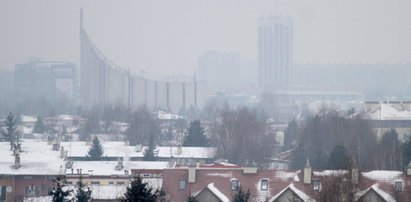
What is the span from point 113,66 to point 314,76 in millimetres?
61552

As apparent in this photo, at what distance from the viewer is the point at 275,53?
135625mm

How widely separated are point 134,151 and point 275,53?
101642 mm

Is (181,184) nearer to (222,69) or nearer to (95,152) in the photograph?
(95,152)

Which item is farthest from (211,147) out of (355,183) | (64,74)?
(64,74)


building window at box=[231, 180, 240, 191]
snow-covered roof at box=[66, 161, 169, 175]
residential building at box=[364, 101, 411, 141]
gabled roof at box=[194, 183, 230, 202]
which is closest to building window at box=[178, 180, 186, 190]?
gabled roof at box=[194, 183, 230, 202]

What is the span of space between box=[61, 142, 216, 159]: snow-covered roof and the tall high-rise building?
92897 millimetres

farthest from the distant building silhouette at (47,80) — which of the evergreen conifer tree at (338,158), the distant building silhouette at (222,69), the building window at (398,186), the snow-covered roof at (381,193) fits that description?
the snow-covered roof at (381,193)

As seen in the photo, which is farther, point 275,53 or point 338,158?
point 275,53

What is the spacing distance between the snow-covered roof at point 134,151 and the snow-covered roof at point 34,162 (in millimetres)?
2301

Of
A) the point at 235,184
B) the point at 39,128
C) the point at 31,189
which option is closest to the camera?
the point at 235,184

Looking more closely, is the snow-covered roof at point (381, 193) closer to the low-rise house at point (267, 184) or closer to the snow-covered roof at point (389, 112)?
the low-rise house at point (267, 184)

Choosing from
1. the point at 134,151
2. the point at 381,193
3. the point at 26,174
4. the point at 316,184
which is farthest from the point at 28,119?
the point at 381,193

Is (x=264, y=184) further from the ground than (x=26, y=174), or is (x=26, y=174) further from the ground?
(x=264, y=184)

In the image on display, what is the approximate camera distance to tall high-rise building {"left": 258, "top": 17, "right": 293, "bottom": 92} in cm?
13362
